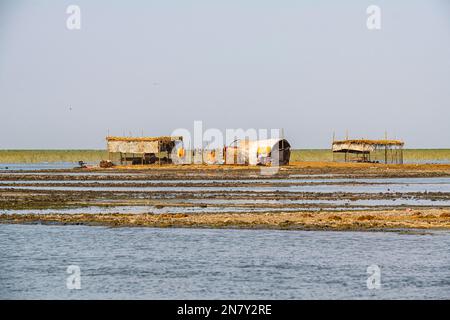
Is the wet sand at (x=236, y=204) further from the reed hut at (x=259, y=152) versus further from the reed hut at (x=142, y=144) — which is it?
the reed hut at (x=142, y=144)

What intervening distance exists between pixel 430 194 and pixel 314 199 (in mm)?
6800

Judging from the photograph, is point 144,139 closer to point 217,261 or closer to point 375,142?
point 375,142

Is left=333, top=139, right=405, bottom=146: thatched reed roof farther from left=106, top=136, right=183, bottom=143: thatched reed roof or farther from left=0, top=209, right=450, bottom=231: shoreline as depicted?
left=0, top=209, right=450, bottom=231: shoreline

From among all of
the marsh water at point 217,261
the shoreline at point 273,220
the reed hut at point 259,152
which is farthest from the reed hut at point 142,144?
the shoreline at point 273,220

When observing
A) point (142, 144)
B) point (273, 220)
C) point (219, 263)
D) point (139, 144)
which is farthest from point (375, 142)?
point (219, 263)

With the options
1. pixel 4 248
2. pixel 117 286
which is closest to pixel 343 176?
pixel 4 248

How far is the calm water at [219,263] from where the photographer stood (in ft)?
61.5

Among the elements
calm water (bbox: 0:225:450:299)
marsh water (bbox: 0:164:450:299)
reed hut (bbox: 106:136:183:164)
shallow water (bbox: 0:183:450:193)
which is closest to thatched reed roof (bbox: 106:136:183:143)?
reed hut (bbox: 106:136:183:164)

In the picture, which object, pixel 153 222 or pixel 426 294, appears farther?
pixel 153 222

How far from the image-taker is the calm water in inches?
738

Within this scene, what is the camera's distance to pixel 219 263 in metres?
22.1

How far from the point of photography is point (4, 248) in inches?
980
